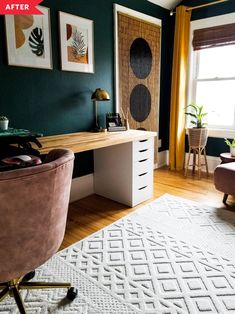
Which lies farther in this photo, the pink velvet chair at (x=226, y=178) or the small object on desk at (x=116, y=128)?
the small object on desk at (x=116, y=128)

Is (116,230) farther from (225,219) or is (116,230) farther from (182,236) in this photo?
(225,219)

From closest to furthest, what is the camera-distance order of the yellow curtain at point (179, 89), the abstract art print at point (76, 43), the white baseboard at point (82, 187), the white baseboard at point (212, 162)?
1. the abstract art print at point (76, 43)
2. the white baseboard at point (82, 187)
3. the yellow curtain at point (179, 89)
4. the white baseboard at point (212, 162)

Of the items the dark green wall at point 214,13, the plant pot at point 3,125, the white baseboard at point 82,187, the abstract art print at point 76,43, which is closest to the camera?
the plant pot at point 3,125

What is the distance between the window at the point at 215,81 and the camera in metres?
3.59

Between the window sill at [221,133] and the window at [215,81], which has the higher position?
the window at [215,81]

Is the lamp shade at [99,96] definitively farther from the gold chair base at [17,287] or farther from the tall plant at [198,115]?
the gold chair base at [17,287]

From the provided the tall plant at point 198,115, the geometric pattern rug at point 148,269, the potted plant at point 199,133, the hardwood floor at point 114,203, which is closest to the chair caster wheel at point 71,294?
the geometric pattern rug at point 148,269

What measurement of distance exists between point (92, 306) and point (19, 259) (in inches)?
24.3

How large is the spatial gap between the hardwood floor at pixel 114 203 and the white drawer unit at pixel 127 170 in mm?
113

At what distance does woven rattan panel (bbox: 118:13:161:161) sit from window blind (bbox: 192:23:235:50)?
58 centimetres

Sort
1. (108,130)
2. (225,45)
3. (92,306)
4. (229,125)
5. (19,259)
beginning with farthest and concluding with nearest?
1. (229,125)
2. (225,45)
3. (108,130)
4. (92,306)
5. (19,259)

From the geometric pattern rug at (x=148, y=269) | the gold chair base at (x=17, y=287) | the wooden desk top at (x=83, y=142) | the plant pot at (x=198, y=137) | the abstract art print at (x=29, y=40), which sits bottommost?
the geometric pattern rug at (x=148, y=269)

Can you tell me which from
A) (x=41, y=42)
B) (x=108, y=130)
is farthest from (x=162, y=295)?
(x=41, y=42)

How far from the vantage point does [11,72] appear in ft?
7.23
